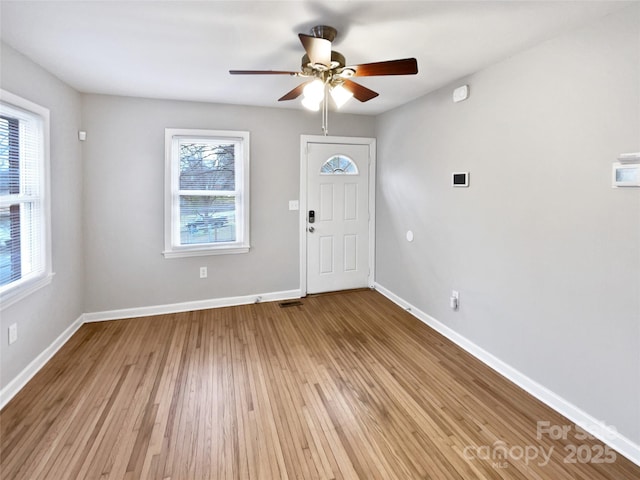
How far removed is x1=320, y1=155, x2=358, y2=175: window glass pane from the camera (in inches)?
171

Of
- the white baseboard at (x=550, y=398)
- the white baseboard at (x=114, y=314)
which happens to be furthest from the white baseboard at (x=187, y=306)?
the white baseboard at (x=550, y=398)

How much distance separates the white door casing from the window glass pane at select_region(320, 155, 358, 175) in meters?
0.01

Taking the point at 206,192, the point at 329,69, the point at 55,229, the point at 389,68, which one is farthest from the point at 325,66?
the point at 55,229

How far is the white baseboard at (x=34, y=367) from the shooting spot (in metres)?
2.19

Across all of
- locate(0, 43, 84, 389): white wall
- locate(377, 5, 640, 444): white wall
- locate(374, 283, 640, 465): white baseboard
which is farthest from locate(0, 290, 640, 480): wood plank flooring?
locate(377, 5, 640, 444): white wall

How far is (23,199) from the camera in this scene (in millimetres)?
2439

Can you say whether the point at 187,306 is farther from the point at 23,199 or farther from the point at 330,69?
the point at 330,69

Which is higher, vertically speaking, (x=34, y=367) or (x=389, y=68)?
(x=389, y=68)

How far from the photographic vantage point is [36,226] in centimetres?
262

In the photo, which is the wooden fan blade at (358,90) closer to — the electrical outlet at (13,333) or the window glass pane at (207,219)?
the window glass pane at (207,219)

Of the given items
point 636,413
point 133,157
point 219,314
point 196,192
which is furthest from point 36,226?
point 636,413

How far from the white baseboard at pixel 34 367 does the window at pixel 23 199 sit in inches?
22.3

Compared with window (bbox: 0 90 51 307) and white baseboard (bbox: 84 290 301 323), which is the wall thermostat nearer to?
white baseboard (bbox: 84 290 301 323)

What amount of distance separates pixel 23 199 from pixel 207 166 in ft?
5.67
